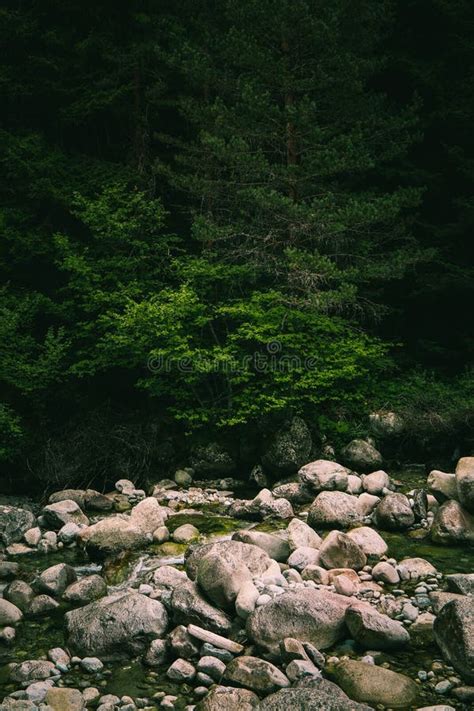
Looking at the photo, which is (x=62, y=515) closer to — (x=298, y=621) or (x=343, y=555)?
(x=343, y=555)

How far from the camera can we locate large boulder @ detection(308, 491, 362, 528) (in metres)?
7.99

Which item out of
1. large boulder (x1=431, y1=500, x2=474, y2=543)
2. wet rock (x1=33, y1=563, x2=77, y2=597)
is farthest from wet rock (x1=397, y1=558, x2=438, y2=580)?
wet rock (x1=33, y1=563, x2=77, y2=597)

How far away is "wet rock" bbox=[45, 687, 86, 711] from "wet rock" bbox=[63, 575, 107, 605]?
1856 mm

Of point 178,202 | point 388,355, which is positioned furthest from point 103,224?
point 388,355

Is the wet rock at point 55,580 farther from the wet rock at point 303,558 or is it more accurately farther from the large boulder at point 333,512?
the large boulder at point 333,512

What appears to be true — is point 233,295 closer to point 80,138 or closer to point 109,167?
point 109,167

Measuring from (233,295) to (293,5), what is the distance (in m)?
5.40

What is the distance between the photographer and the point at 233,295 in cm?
1252

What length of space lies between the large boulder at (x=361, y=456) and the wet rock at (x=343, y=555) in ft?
13.1

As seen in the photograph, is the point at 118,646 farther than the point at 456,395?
No

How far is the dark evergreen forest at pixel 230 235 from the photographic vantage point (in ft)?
36.5

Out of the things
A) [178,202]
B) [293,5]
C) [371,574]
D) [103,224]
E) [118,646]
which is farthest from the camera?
[178,202]

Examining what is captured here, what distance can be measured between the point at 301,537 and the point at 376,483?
237 centimetres

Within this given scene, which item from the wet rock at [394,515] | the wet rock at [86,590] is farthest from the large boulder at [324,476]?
the wet rock at [86,590]
